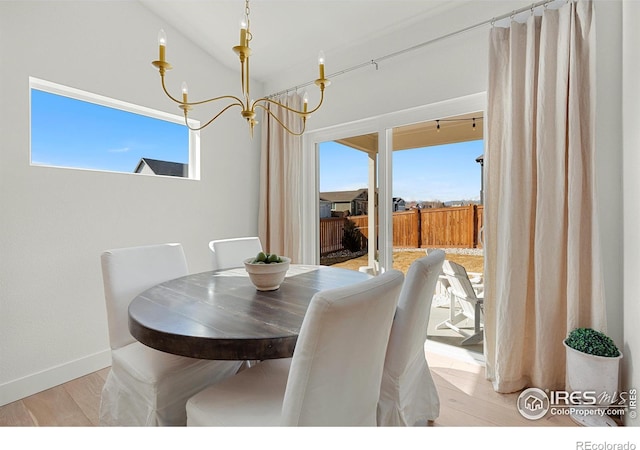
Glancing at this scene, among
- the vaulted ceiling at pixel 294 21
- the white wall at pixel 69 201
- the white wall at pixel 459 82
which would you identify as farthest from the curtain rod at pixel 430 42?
the white wall at pixel 69 201

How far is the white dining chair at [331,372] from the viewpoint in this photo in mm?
847

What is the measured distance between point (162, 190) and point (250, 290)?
1689 mm

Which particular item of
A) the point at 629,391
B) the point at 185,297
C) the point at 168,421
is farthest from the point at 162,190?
the point at 629,391

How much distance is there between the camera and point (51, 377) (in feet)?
7.20

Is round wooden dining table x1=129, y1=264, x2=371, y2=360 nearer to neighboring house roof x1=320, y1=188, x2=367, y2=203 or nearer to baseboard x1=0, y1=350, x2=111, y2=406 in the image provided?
baseboard x1=0, y1=350, x2=111, y2=406

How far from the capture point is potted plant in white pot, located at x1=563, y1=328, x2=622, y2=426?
167 cm

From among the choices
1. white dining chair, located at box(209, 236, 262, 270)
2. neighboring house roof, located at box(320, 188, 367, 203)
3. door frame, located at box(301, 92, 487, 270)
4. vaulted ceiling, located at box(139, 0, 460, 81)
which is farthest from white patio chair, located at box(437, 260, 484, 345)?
vaulted ceiling, located at box(139, 0, 460, 81)

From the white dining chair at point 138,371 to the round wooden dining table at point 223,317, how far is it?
23cm

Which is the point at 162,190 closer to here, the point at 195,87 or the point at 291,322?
the point at 195,87

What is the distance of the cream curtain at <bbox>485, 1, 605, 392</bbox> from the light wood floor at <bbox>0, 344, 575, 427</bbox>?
0.14m

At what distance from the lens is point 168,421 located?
4.60 feet

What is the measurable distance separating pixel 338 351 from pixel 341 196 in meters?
2.44

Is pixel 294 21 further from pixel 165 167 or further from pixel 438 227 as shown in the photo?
pixel 438 227

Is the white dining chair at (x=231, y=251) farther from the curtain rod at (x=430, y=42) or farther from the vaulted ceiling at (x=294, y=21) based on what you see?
the vaulted ceiling at (x=294, y=21)
